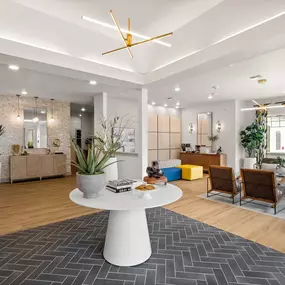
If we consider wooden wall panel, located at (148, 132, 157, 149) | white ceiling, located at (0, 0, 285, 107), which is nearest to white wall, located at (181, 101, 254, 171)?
wooden wall panel, located at (148, 132, 157, 149)

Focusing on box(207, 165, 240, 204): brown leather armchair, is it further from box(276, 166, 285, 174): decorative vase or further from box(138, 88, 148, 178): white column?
box(276, 166, 285, 174): decorative vase

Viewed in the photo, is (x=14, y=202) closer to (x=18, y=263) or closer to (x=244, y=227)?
(x=18, y=263)

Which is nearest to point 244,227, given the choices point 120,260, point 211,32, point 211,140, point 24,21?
point 120,260

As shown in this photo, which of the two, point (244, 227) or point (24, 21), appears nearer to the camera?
point (24, 21)

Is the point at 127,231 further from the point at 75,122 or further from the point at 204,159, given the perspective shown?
the point at 75,122

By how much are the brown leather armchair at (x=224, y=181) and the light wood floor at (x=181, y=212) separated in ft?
1.22

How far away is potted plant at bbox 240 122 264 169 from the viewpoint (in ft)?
25.3

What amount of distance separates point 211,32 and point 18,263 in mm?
3996

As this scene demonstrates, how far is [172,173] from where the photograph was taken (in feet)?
22.2

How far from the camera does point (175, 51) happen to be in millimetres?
3885

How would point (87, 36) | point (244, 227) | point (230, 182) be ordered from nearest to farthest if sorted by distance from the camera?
point (244, 227) < point (87, 36) < point (230, 182)

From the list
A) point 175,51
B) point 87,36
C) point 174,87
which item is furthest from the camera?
point 174,87

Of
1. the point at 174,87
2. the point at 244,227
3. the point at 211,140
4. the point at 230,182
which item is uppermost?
the point at 174,87

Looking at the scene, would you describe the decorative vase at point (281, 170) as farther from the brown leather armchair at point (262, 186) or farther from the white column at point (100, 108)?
the white column at point (100, 108)
